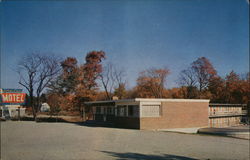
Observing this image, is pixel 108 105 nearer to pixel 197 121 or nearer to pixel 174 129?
pixel 174 129

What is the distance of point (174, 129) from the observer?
21.3 meters

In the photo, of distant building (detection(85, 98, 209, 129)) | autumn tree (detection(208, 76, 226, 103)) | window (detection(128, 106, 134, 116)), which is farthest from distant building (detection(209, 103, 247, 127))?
window (detection(128, 106, 134, 116))

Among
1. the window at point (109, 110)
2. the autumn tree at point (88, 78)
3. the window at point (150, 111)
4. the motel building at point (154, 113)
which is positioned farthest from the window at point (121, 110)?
the autumn tree at point (88, 78)

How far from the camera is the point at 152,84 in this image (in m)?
38.9

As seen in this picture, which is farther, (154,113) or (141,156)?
(154,113)

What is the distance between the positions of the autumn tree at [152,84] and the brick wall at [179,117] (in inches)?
580

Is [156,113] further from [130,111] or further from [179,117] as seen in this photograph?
[179,117]

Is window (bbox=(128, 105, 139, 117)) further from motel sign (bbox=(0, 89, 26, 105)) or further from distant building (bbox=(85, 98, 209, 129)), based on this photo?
motel sign (bbox=(0, 89, 26, 105))

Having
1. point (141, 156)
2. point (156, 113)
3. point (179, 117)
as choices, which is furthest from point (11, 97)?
point (179, 117)

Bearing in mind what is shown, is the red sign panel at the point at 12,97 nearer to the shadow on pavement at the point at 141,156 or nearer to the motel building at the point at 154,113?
the shadow on pavement at the point at 141,156

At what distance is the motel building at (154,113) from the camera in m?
19.4

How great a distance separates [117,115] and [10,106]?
16.8 m

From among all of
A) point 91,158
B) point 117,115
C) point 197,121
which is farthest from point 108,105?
point 91,158

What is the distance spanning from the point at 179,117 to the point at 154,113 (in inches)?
127
